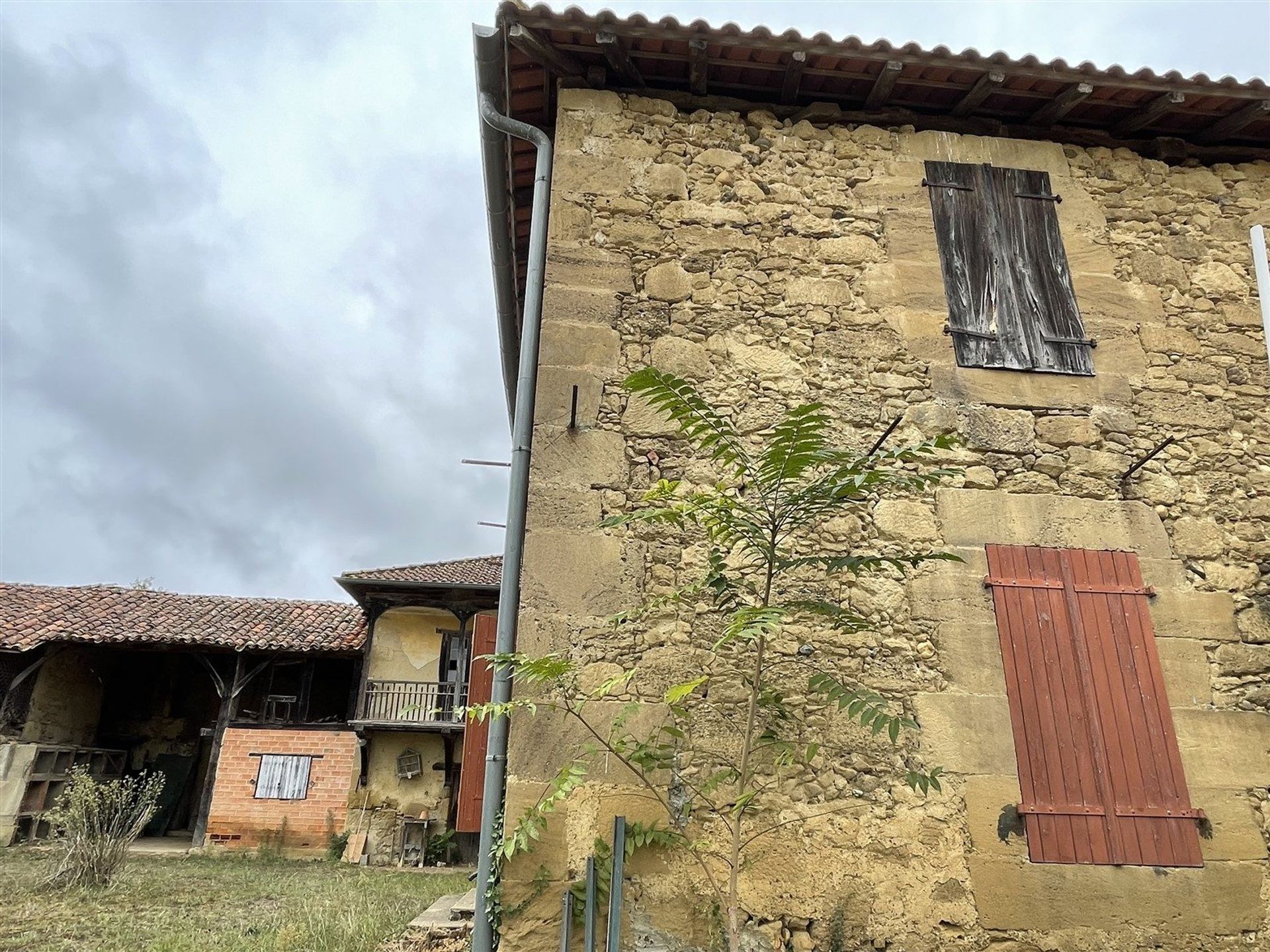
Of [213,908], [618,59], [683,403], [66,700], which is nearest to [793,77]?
[618,59]

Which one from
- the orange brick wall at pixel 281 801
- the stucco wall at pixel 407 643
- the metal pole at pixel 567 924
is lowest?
the metal pole at pixel 567 924

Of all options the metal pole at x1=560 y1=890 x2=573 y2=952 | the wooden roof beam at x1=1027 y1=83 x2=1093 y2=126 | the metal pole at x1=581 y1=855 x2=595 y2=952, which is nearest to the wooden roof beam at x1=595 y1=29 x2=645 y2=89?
the wooden roof beam at x1=1027 y1=83 x2=1093 y2=126

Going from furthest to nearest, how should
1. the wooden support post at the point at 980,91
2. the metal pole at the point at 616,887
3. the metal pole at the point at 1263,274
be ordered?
the wooden support post at the point at 980,91 → the metal pole at the point at 1263,274 → the metal pole at the point at 616,887

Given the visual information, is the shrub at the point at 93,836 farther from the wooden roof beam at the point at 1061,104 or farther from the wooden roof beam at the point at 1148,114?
the wooden roof beam at the point at 1148,114

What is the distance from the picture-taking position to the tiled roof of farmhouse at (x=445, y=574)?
1502cm

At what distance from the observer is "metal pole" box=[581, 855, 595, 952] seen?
3.54 metres

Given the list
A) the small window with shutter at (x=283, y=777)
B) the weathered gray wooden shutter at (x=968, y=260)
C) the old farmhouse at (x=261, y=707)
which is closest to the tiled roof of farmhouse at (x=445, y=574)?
the old farmhouse at (x=261, y=707)

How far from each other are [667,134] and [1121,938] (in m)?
4.91

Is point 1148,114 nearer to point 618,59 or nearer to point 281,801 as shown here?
point 618,59

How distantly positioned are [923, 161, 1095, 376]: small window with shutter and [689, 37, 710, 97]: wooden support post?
5.06 ft

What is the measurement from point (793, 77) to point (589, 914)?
475cm

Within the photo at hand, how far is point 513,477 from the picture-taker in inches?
173

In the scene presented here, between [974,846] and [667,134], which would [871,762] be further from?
[667,134]

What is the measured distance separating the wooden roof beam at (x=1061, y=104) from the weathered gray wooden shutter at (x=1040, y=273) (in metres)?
0.38
